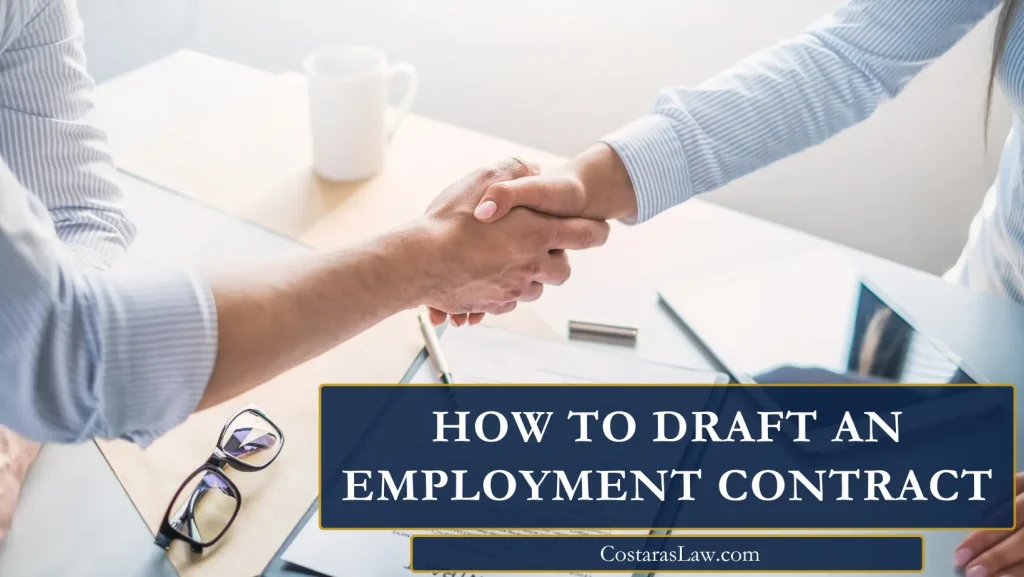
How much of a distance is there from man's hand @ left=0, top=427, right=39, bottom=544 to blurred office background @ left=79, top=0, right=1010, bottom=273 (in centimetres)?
158

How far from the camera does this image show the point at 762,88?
3.19 feet

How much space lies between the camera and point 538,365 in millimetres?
797

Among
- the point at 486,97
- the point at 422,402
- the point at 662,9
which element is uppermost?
the point at 662,9

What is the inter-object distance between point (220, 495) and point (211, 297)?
0.19 meters

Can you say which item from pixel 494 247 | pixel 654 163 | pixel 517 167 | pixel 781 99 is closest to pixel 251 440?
pixel 494 247

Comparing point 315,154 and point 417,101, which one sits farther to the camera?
point 417,101

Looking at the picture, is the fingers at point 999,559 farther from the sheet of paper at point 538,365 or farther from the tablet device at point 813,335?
the sheet of paper at point 538,365

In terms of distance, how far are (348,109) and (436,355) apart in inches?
16.1

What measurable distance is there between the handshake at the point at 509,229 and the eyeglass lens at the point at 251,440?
0.65ft

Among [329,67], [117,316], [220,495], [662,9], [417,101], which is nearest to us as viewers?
[117,316]

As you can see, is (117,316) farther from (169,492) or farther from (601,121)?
(601,121)

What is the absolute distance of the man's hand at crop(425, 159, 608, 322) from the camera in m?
0.84

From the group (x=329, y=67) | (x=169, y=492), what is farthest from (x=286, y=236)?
(x=169, y=492)

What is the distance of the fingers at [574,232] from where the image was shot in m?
0.90
